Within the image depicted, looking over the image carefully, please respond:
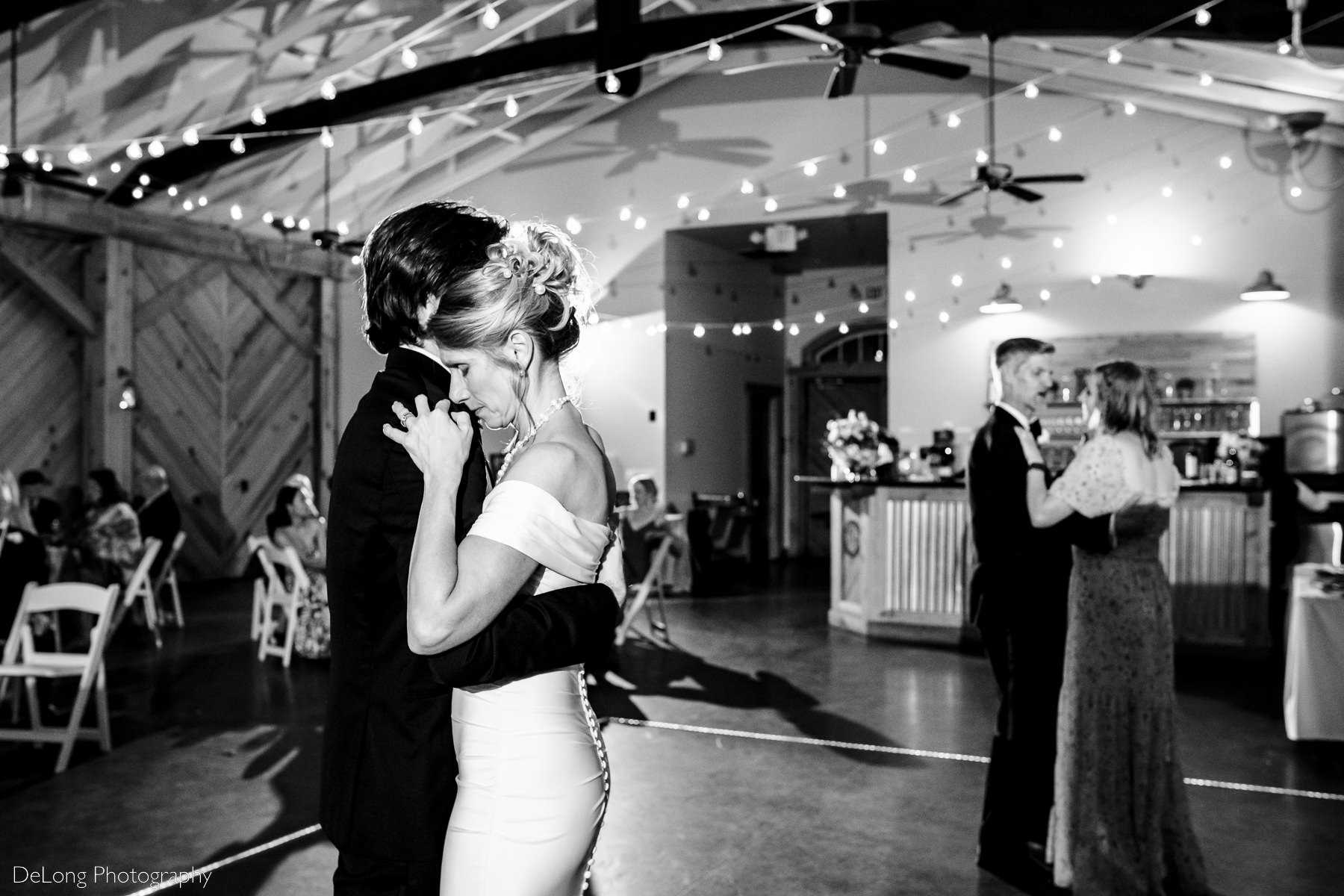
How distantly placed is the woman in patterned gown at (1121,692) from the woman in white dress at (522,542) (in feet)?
6.69

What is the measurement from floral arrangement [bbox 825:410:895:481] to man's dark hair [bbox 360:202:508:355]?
7057 mm

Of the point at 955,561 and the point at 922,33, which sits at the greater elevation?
the point at 922,33

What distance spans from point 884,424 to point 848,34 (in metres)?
8.89

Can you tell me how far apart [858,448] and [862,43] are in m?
3.11

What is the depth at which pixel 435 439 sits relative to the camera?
1411 mm

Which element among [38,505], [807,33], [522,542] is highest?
[807,33]

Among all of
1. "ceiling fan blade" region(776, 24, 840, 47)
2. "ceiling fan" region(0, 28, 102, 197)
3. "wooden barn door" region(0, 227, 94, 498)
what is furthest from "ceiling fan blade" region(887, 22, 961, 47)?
"wooden barn door" region(0, 227, 94, 498)

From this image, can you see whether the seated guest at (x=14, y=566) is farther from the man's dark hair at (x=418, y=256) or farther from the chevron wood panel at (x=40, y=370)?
the chevron wood panel at (x=40, y=370)

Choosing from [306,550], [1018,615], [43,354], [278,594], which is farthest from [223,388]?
[1018,615]

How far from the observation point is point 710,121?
40.1ft

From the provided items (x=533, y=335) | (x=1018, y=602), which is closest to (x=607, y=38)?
(x=1018, y=602)

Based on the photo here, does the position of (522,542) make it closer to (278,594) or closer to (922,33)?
(922,33)

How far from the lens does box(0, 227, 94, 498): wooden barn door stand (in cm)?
1035

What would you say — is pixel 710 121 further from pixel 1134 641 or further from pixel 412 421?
pixel 412 421
